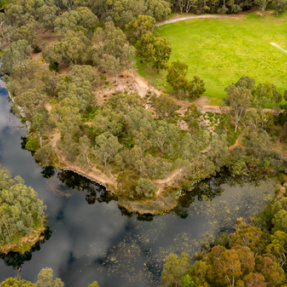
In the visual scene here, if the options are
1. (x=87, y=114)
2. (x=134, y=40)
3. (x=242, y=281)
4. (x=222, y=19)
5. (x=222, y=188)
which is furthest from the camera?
(x=222, y=19)

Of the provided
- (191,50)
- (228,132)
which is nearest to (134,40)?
(191,50)

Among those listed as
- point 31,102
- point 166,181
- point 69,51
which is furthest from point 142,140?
point 69,51

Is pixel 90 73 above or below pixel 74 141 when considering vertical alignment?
above

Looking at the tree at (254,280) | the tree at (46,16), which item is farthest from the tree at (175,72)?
the tree at (254,280)

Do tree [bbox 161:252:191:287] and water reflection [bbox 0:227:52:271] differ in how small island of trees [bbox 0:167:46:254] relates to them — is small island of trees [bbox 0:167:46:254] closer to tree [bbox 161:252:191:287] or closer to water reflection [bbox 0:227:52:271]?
water reflection [bbox 0:227:52:271]

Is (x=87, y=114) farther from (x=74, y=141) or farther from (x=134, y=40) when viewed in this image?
(x=134, y=40)

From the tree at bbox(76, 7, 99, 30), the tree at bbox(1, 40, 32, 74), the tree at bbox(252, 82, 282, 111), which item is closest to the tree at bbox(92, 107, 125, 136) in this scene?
the tree at bbox(252, 82, 282, 111)

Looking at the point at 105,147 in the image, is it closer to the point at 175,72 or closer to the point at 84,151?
the point at 84,151
